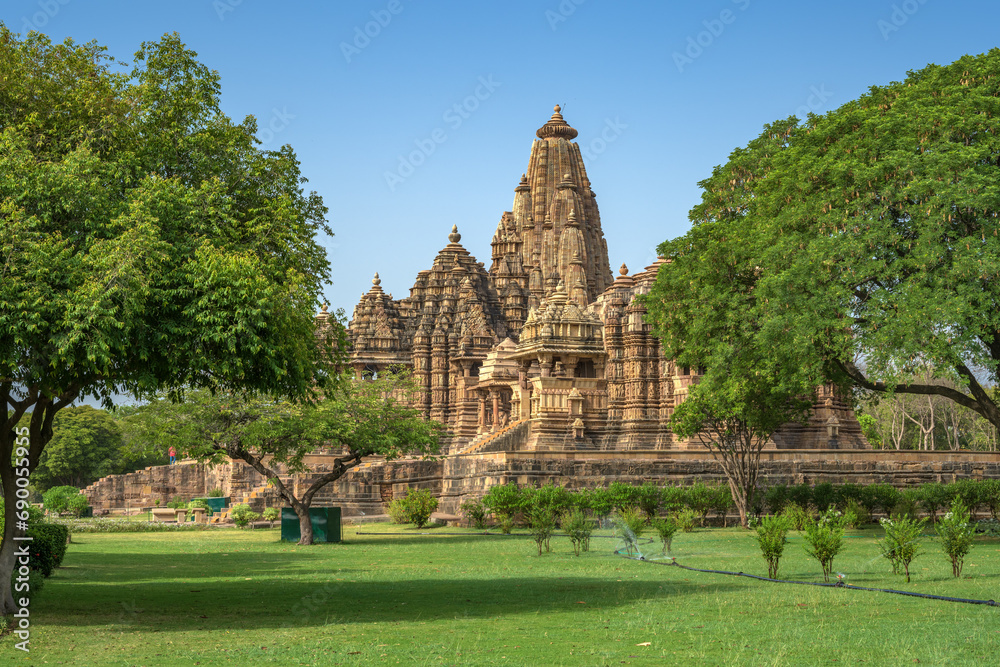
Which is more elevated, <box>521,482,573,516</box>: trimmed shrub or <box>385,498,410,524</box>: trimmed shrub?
<box>521,482,573,516</box>: trimmed shrub

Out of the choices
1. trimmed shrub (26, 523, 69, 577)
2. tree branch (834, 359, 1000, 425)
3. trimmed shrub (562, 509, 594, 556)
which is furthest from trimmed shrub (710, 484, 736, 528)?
trimmed shrub (26, 523, 69, 577)

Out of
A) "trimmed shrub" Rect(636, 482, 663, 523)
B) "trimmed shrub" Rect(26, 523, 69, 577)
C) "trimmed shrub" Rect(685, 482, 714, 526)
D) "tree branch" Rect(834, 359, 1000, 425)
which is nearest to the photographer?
"trimmed shrub" Rect(26, 523, 69, 577)

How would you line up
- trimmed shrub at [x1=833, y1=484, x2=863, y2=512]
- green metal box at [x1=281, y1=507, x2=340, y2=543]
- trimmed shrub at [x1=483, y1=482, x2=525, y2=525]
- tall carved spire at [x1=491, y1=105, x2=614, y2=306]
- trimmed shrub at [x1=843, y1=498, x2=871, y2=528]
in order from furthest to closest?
tall carved spire at [x1=491, y1=105, x2=614, y2=306], trimmed shrub at [x1=833, y1=484, x2=863, y2=512], trimmed shrub at [x1=483, y1=482, x2=525, y2=525], trimmed shrub at [x1=843, y1=498, x2=871, y2=528], green metal box at [x1=281, y1=507, x2=340, y2=543]

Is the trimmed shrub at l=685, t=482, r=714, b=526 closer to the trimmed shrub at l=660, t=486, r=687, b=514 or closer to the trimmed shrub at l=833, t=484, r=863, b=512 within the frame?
the trimmed shrub at l=660, t=486, r=687, b=514

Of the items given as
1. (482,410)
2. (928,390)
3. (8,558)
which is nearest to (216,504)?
(482,410)

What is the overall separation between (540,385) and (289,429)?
62.0 feet

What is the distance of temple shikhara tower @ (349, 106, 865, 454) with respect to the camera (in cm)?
4747

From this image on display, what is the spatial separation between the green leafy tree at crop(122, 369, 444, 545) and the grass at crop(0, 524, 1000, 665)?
601 centimetres

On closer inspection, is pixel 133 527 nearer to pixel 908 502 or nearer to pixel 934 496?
pixel 908 502

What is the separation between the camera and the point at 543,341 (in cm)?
4891

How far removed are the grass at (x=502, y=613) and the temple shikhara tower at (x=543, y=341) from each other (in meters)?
11.3

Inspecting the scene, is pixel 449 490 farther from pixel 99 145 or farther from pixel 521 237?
pixel 521 237

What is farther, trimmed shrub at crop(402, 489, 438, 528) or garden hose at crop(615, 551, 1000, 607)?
trimmed shrub at crop(402, 489, 438, 528)

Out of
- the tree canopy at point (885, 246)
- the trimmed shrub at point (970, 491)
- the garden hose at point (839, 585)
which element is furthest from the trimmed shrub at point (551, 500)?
the trimmed shrub at point (970, 491)
